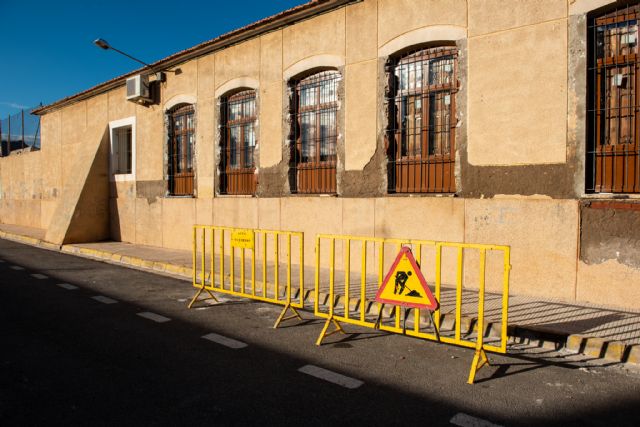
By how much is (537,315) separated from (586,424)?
2.66m

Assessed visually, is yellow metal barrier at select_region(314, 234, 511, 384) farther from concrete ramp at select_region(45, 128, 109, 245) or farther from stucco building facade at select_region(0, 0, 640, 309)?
concrete ramp at select_region(45, 128, 109, 245)

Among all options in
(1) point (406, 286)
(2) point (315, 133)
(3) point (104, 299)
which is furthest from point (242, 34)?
(1) point (406, 286)

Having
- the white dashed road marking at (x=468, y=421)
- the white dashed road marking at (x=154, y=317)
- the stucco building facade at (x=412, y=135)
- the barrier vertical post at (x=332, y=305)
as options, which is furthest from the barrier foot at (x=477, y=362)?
the white dashed road marking at (x=154, y=317)

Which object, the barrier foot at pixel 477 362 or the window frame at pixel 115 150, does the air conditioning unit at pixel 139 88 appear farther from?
the barrier foot at pixel 477 362

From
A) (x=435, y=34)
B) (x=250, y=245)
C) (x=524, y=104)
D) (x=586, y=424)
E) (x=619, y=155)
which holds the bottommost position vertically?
(x=586, y=424)

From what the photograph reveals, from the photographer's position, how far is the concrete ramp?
15.3m

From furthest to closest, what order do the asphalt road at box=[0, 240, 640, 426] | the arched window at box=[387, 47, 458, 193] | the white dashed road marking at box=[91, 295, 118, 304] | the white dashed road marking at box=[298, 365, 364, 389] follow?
the arched window at box=[387, 47, 458, 193] → the white dashed road marking at box=[91, 295, 118, 304] → the white dashed road marking at box=[298, 365, 364, 389] → the asphalt road at box=[0, 240, 640, 426]

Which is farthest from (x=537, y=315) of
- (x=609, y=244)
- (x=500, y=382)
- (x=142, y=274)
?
(x=142, y=274)

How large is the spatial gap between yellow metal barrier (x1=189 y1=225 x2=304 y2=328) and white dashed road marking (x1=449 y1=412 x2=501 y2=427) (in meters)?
2.58

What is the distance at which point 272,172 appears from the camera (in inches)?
425

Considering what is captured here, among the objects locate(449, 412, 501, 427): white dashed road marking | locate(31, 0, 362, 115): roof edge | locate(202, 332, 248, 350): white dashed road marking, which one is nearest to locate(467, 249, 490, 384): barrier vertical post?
locate(449, 412, 501, 427): white dashed road marking

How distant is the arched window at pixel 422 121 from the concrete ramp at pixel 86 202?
11.4 metres

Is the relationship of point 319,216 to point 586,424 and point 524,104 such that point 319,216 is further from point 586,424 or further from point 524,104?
point 586,424

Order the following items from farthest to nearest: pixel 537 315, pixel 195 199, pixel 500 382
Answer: pixel 195 199 < pixel 537 315 < pixel 500 382
